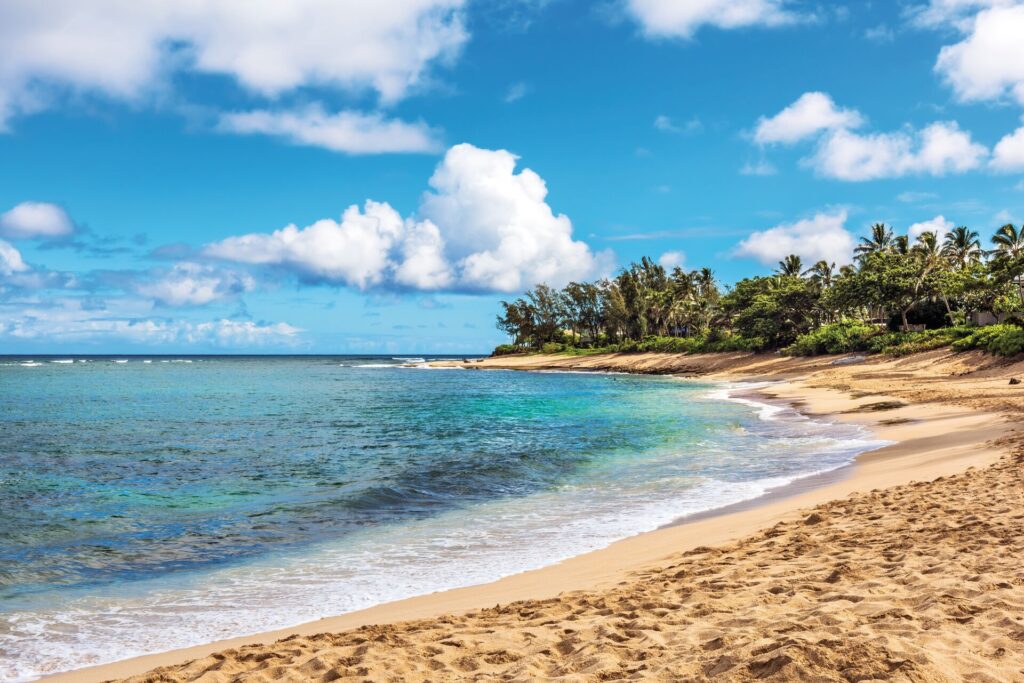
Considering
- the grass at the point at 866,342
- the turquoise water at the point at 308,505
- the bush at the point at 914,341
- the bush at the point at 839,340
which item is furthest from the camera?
the bush at the point at 839,340

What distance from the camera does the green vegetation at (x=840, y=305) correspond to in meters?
55.7

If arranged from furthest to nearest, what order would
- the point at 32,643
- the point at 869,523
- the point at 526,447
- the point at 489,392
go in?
the point at 489,392, the point at 526,447, the point at 869,523, the point at 32,643

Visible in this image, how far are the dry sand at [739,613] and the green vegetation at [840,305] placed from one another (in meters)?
35.9

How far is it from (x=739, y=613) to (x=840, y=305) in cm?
7345

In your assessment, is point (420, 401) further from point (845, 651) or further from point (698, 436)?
point (845, 651)

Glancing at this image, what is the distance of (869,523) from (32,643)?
11.0 m

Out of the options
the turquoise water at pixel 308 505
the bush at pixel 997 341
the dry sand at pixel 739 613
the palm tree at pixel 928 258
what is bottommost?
the turquoise water at pixel 308 505

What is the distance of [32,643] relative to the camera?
7.54 metres

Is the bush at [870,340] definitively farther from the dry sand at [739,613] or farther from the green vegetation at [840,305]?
the dry sand at [739,613]

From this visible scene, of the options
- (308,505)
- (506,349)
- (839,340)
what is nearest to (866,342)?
(839,340)

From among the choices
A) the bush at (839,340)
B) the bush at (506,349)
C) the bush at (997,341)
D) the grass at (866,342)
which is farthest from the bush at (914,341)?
the bush at (506,349)

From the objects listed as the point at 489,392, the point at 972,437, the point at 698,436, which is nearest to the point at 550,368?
the point at 489,392

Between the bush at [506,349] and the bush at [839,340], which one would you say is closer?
the bush at [839,340]

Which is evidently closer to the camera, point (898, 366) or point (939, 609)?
point (939, 609)
